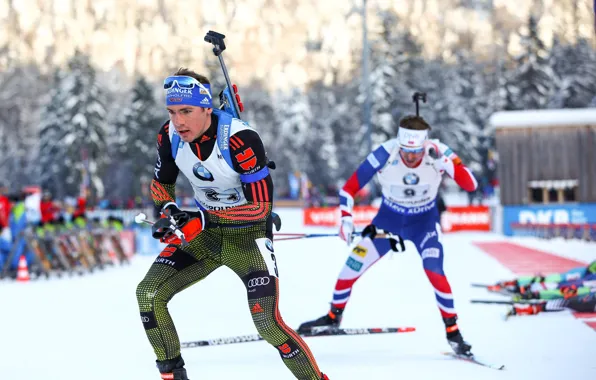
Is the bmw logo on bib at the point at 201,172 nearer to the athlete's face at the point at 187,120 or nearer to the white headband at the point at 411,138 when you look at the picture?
the athlete's face at the point at 187,120

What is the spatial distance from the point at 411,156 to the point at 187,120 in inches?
123

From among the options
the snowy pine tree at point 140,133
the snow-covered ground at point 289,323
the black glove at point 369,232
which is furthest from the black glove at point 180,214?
the snowy pine tree at point 140,133

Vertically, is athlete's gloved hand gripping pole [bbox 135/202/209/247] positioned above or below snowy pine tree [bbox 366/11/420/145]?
below

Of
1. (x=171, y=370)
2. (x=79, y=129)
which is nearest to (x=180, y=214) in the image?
(x=171, y=370)

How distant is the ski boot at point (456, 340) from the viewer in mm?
6469

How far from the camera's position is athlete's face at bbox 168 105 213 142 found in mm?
4500

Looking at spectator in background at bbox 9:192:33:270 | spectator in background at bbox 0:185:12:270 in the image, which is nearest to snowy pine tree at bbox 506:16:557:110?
spectator in background at bbox 9:192:33:270

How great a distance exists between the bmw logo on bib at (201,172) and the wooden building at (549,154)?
23.0m

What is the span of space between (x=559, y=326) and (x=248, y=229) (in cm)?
454

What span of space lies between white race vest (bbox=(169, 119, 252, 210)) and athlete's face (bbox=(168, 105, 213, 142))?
0.14 metres

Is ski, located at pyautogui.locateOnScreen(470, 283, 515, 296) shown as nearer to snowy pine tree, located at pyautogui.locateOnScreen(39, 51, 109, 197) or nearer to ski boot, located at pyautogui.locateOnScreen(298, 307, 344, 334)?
ski boot, located at pyautogui.locateOnScreen(298, 307, 344, 334)

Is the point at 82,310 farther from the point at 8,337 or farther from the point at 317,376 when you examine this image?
the point at 317,376

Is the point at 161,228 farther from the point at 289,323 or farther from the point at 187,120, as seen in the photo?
the point at 289,323

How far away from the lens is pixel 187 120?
451 cm
